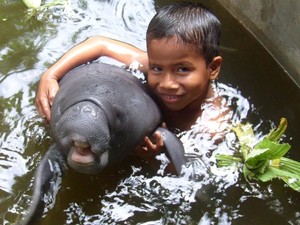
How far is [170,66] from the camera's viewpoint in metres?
2.79

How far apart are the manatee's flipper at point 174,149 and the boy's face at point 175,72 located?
216 millimetres

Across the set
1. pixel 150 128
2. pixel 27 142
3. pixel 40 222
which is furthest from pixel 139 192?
pixel 27 142

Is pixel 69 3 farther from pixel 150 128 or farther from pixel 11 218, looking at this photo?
pixel 11 218

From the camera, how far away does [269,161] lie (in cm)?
277

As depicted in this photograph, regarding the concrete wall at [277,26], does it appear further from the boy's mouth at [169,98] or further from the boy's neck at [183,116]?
the boy's mouth at [169,98]

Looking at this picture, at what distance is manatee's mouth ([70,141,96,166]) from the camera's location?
2158 millimetres

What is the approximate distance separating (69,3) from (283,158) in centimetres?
203

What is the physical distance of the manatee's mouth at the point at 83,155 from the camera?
7.08 feet

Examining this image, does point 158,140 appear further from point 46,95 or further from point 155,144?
point 46,95

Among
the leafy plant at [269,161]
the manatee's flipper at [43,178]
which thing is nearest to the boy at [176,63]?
the manatee's flipper at [43,178]

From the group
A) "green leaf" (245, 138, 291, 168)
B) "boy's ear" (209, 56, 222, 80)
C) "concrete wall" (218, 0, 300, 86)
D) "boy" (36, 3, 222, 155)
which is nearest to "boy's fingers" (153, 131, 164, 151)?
"boy" (36, 3, 222, 155)

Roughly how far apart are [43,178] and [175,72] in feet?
2.88

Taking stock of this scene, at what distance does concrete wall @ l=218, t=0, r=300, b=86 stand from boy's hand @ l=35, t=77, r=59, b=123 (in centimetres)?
147

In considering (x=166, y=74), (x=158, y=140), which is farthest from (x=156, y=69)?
(x=158, y=140)
